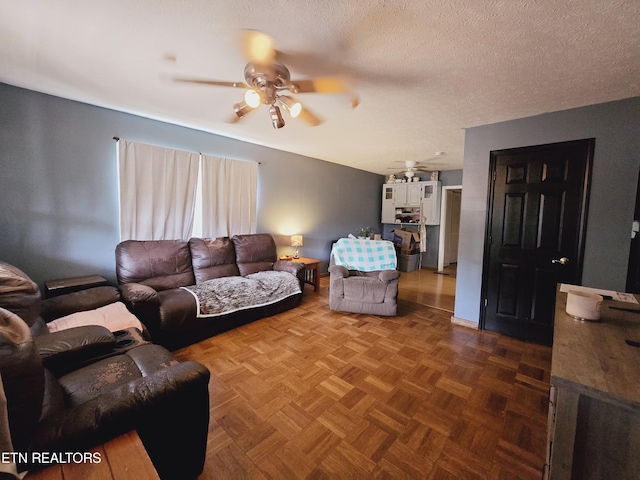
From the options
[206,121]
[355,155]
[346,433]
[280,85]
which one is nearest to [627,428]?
[346,433]

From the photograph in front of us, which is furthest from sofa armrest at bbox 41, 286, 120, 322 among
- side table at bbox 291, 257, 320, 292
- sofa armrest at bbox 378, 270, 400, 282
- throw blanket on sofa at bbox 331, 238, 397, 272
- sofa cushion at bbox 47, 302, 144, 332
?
sofa armrest at bbox 378, 270, 400, 282

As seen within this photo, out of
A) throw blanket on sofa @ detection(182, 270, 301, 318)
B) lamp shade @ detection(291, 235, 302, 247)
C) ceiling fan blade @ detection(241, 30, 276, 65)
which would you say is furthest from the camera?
lamp shade @ detection(291, 235, 302, 247)

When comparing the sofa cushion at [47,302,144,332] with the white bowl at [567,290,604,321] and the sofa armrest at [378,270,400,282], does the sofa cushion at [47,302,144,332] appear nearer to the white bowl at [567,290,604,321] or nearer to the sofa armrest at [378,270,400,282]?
the sofa armrest at [378,270,400,282]

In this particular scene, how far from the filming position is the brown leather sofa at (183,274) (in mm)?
2346

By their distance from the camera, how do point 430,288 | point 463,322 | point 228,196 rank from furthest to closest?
point 430,288, point 228,196, point 463,322

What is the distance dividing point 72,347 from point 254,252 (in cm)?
249

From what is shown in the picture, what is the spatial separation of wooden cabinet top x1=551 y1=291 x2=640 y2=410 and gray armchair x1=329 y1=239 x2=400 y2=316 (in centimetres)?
200

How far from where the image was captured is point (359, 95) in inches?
88.0

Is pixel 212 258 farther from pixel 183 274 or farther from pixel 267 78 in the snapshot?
pixel 267 78

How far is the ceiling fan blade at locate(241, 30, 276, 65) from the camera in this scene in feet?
4.79

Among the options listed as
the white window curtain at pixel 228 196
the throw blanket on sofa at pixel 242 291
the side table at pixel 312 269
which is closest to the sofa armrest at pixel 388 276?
the throw blanket on sofa at pixel 242 291

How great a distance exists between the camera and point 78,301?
2.14m

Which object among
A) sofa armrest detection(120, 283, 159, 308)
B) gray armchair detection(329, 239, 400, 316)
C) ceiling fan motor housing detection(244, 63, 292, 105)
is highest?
ceiling fan motor housing detection(244, 63, 292, 105)

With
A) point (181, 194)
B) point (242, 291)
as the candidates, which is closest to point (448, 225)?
point (242, 291)
